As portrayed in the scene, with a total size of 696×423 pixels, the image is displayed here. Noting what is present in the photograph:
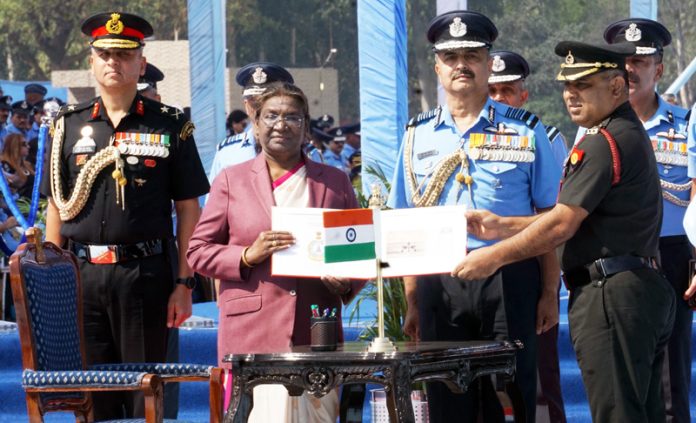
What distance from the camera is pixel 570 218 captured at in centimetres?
479

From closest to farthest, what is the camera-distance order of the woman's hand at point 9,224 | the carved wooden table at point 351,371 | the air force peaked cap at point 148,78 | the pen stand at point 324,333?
the carved wooden table at point 351,371 → the pen stand at point 324,333 → the air force peaked cap at point 148,78 → the woman's hand at point 9,224

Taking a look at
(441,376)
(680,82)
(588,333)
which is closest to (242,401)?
(441,376)

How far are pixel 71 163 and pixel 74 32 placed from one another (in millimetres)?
32649

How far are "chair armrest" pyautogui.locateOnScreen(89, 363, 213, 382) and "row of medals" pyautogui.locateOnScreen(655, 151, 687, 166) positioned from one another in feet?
8.81

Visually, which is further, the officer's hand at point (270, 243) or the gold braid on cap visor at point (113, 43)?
the gold braid on cap visor at point (113, 43)

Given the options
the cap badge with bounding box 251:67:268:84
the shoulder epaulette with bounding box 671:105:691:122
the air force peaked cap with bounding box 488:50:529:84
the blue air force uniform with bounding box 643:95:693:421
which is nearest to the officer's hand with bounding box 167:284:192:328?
the cap badge with bounding box 251:67:268:84

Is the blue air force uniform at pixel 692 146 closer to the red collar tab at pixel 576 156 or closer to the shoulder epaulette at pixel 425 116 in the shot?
the shoulder epaulette at pixel 425 116

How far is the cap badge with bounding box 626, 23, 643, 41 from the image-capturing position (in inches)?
256

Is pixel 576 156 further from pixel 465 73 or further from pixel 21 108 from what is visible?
pixel 21 108

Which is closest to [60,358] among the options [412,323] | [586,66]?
[412,323]

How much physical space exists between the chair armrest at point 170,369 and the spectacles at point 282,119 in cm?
94

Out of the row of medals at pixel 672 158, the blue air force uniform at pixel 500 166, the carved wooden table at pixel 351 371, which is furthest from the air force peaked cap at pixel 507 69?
the carved wooden table at pixel 351 371

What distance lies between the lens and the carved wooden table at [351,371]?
4.16m

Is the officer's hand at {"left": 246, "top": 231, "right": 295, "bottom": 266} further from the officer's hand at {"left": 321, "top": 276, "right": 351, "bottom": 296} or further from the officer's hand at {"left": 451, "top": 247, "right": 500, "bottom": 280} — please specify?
the officer's hand at {"left": 451, "top": 247, "right": 500, "bottom": 280}
